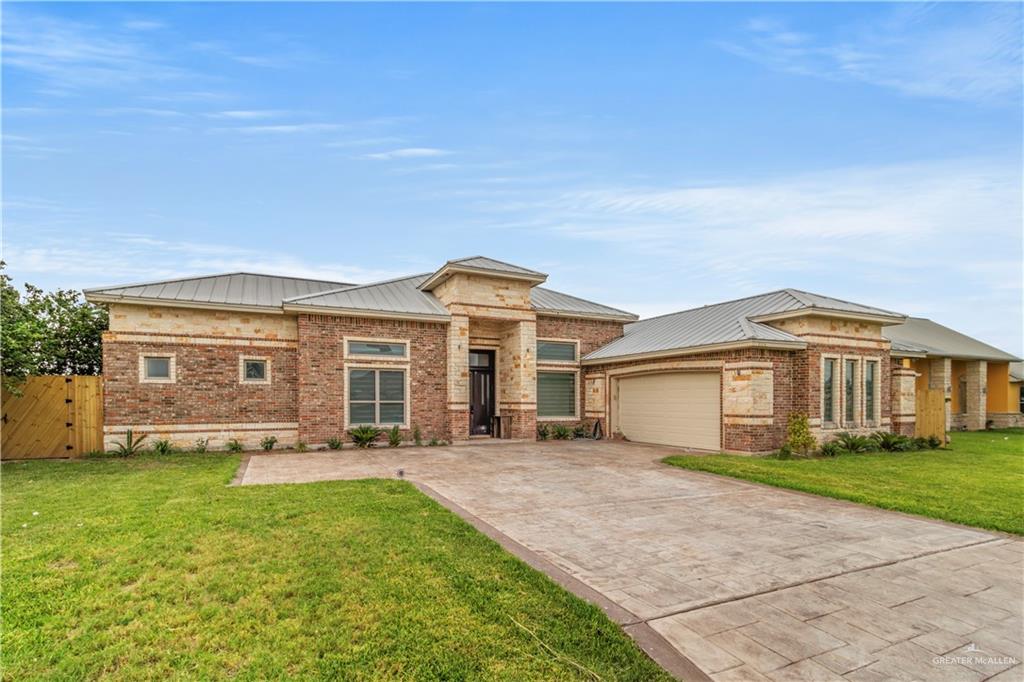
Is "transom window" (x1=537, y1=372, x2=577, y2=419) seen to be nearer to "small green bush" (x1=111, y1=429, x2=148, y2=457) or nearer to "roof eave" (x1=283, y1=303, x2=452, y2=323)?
"roof eave" (x1=283, y1=303, x2=452, y2=323)

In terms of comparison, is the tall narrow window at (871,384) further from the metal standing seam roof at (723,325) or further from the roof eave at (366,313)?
the roof eave at (366,313)

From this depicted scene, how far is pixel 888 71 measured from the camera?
8.98 meters

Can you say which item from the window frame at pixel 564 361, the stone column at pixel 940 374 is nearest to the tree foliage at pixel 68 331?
the window frame at pixel 564 361

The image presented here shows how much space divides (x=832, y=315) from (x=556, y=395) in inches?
355

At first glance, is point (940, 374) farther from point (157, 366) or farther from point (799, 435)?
point (157, 366)

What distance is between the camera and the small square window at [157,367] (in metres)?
13.4

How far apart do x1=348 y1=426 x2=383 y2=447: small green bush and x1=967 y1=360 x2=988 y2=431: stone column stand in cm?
2806

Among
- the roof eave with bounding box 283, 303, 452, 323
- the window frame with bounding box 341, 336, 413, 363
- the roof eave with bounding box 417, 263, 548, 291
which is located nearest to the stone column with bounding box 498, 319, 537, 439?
the roof eave with bounding box 417, 263, 548, 291

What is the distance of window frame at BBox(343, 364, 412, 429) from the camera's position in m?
14.7

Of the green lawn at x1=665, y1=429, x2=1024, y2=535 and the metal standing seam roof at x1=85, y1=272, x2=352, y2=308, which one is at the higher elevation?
the metal standing seam roof at x1=85, y1=272, x2=352, y2=308

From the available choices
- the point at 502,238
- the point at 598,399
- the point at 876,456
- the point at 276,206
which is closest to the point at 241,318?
the point at 276,206

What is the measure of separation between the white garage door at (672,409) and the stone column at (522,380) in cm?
322

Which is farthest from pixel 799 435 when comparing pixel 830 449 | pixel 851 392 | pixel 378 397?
pixel 378 397

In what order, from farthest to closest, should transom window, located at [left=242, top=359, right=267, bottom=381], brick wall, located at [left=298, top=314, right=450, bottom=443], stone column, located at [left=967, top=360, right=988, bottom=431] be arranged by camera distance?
stone column, located at [left=967, top=360, right=988, bottom=431] < transom window, located at [left=242, top=359, right=267, bottom=381] < brick wall, located at [left=298, top=314, right=450, bottom=443]
